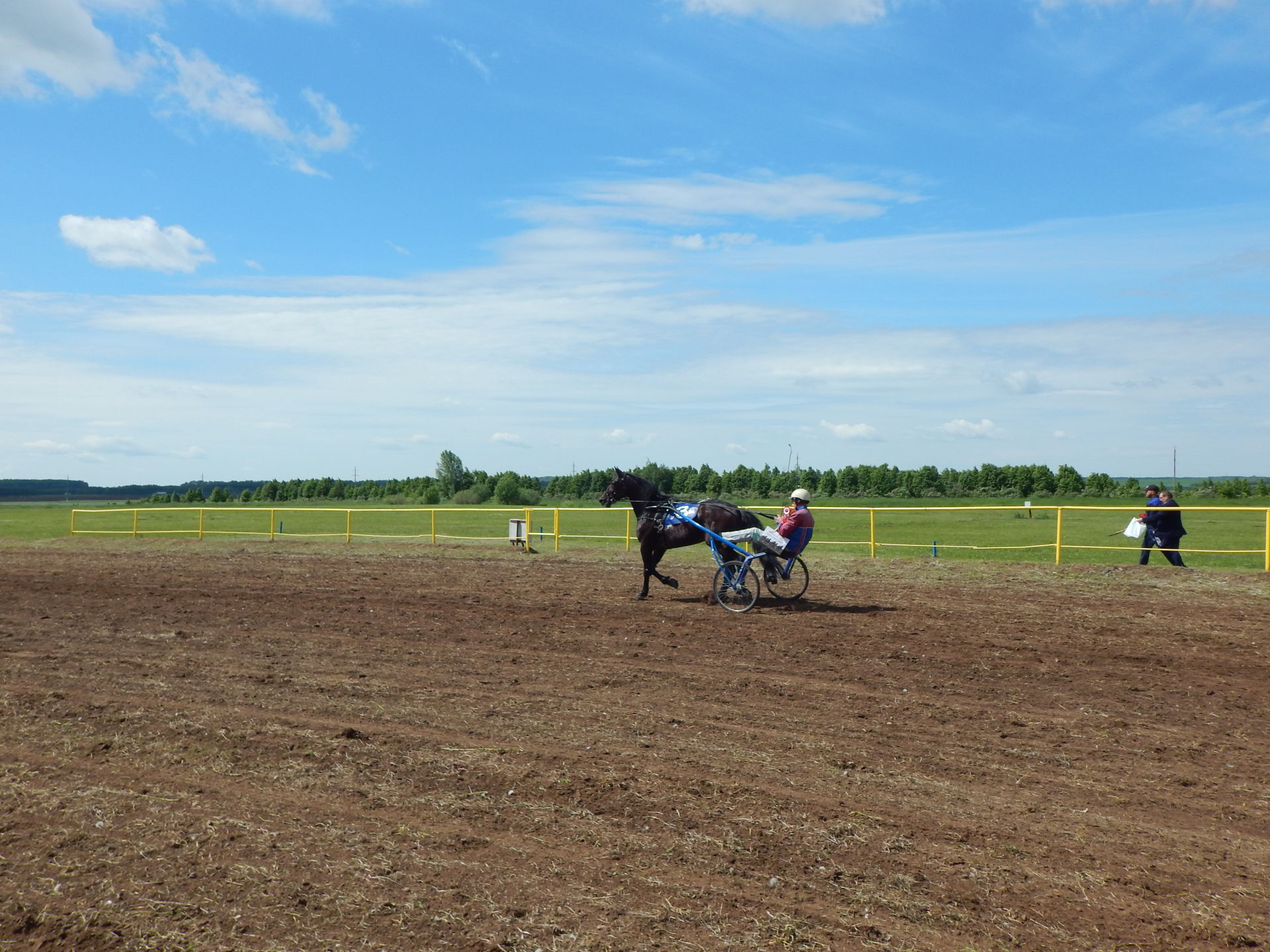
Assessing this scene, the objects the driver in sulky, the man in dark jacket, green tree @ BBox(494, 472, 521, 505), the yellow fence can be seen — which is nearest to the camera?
the driver in sulky

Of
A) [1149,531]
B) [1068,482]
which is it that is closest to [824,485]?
[1068,482]

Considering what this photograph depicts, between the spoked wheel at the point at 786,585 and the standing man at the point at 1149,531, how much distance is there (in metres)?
7.27

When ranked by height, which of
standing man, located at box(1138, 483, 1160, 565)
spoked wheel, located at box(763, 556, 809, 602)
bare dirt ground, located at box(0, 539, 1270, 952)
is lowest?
bare dirt ground, located at box(0, 539, 1270, 952)

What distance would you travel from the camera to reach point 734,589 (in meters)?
13.3

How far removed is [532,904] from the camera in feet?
14.3

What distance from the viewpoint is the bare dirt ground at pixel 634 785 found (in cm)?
425

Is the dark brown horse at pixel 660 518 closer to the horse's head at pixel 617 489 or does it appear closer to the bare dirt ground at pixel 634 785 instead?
the horse's head at pixel 617 489

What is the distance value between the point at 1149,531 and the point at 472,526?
31.7m

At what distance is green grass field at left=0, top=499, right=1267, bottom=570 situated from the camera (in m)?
25.4

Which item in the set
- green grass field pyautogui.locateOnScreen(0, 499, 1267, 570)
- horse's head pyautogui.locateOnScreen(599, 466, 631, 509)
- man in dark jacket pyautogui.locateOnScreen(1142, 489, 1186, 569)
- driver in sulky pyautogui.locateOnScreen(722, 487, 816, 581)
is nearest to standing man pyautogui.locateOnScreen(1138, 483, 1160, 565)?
man in dark jacket pyautogui.locateOnScreen(1142, 489, 1186, 569)

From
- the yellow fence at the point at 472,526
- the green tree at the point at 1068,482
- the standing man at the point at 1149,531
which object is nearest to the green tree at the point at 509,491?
the yellow fence at the point at 472,526

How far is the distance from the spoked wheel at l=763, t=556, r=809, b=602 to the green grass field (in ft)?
14.8

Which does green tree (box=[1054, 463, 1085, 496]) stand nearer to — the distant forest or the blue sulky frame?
the distant forest

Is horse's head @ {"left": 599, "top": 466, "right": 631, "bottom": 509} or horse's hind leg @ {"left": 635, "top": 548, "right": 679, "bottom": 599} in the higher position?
horse's head @ {"left": 599, "top": 466, "right": 631, "bottom": 509}
